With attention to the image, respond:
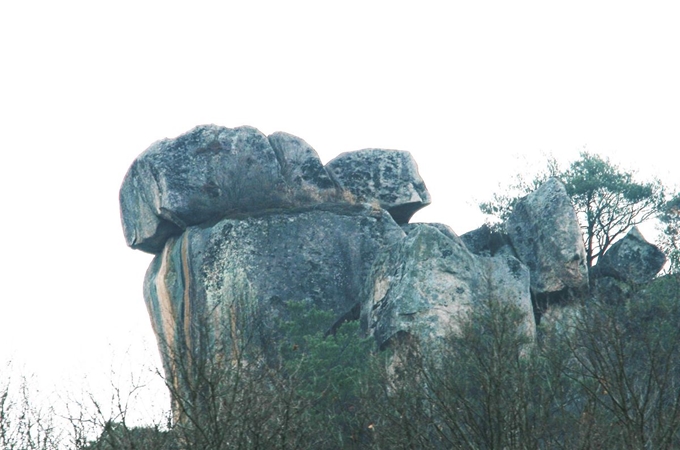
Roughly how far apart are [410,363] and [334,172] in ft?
40.3

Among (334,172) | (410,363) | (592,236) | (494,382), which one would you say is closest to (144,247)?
(334,172)

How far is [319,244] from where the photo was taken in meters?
27.5

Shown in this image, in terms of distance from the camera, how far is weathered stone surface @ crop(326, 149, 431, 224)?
30.7m

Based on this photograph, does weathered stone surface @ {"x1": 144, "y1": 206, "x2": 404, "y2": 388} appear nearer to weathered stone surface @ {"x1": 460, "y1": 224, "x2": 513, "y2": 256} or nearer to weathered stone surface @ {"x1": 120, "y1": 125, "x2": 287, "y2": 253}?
weathered stone surface @ {"x1": 120, "y1": 125, "x2": 287, "y2": 253}

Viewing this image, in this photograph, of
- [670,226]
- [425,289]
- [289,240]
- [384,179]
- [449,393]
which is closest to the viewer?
[449,393]

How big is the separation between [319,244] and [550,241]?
6673mm

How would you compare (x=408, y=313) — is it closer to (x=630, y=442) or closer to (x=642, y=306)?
(x=642, y=306)

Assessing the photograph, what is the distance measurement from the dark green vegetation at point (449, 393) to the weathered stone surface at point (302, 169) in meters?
6.39

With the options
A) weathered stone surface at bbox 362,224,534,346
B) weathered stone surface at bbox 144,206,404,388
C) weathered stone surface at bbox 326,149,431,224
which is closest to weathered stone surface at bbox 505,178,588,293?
weathered stone surface at bbox 362,224,534,346

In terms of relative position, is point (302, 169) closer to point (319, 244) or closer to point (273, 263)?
point (319, 244)

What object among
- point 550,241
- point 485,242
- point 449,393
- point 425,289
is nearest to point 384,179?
point 485,242

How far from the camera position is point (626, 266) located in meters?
29.2

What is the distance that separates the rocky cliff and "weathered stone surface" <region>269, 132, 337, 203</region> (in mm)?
35

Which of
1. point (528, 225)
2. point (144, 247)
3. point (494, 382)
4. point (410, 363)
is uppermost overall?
point (144, 247)
